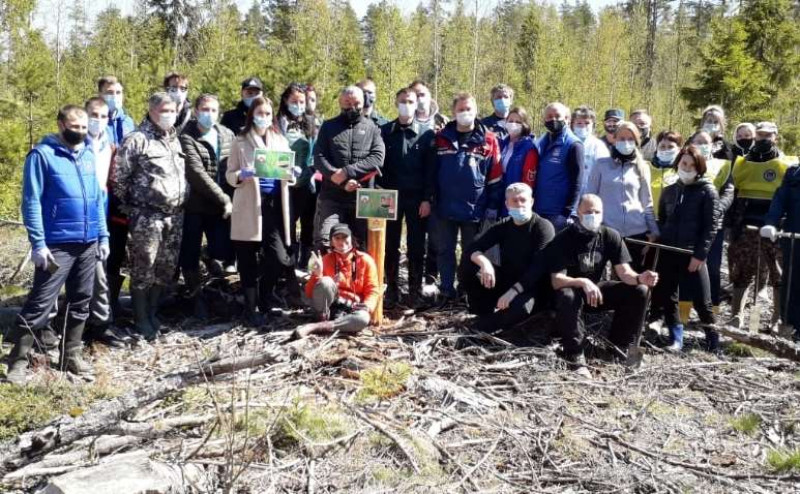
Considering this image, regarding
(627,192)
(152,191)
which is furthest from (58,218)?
(627,192)

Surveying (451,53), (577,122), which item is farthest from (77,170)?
(451,53)

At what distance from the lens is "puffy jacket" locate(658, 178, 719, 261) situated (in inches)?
250

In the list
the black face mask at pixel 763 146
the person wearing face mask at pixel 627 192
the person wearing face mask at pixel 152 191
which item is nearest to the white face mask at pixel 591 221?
the person wearing face mask at pixel 627 192

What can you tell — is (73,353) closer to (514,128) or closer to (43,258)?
(43,258)

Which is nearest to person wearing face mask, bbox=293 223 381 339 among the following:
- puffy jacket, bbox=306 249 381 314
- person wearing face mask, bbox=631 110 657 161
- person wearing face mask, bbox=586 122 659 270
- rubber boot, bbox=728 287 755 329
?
puffy jacket, bbox=306 249 381 314

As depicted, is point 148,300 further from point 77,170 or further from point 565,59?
point 565,59

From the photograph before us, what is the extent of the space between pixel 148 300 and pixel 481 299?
312 centimetres

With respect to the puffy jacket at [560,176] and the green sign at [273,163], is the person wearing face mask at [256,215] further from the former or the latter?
the puffy jacket at [560,176]

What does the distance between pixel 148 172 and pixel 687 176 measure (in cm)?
490

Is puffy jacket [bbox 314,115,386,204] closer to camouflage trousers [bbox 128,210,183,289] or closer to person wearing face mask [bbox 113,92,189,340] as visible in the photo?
person wearing face mask [bbox 113,92,189,340]

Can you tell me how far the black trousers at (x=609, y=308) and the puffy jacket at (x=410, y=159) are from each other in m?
1.94

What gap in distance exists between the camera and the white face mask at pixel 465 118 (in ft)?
22.2

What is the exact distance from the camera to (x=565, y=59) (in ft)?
92.1

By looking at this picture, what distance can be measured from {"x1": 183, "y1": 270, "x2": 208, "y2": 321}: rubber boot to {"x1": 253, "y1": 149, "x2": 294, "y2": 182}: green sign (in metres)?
1.35
